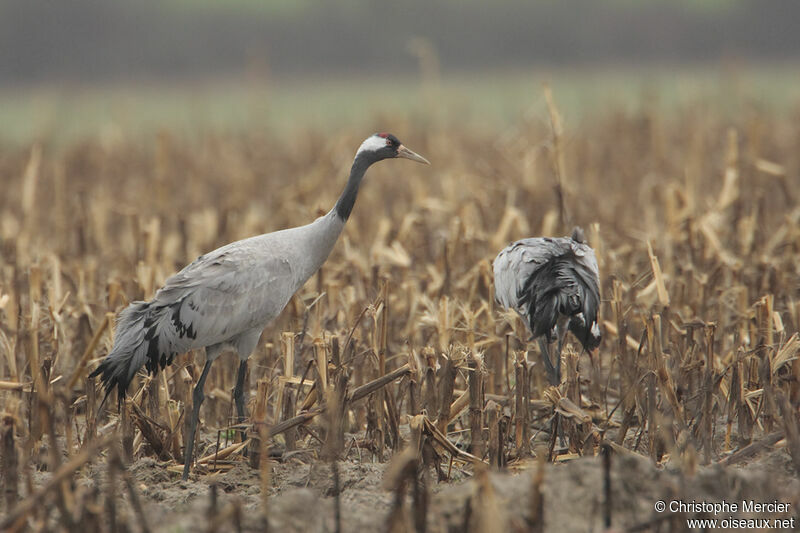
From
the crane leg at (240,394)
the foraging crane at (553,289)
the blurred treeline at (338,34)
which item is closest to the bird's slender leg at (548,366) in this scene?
the foraging crane at (553,289)

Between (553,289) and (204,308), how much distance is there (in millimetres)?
1671

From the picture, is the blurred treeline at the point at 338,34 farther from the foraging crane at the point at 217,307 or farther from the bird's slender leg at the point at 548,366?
the foraging crane at the point at 217,307

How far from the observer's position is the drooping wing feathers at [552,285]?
4750 mm

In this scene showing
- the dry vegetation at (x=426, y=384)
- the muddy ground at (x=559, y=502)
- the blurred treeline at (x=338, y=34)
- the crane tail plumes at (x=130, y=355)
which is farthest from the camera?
the blurred treeline at (x=338, y=34)

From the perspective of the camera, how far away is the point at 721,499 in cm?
326

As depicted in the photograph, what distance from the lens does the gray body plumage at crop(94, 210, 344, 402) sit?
4445 mm

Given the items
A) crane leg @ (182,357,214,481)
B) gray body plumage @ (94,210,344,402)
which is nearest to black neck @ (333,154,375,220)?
gray body plumage @ (94,210,344,402)

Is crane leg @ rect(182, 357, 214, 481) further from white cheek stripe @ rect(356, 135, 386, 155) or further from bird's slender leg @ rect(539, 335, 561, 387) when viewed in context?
bird's slender leg @ rect(539, 335, 561, 387)

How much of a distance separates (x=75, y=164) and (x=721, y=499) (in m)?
9.82

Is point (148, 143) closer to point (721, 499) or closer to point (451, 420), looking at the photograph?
point (451, 420)

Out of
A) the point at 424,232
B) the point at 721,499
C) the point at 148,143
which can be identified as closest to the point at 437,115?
the point at 148,143

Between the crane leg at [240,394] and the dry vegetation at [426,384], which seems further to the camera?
the crane leg at [240,394]

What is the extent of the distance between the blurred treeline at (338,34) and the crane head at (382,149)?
27128 mm

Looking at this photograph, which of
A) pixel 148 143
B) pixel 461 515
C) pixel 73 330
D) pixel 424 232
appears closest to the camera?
pixel 461 515
